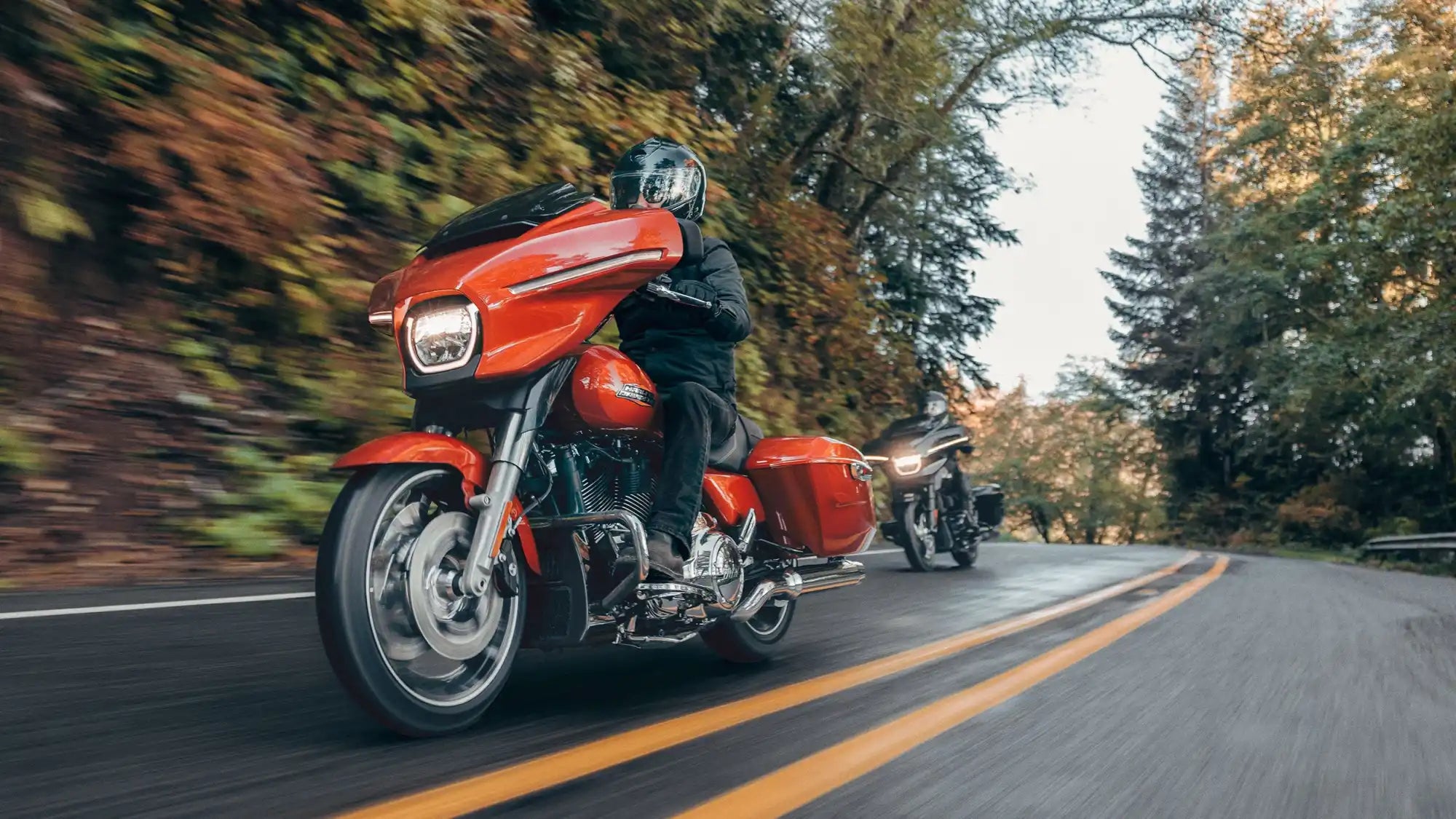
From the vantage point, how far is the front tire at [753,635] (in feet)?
14.7

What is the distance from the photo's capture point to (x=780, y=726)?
346cm

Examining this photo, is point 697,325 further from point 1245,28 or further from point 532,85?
point 1245,28

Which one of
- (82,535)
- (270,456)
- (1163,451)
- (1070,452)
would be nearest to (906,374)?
(270,456)

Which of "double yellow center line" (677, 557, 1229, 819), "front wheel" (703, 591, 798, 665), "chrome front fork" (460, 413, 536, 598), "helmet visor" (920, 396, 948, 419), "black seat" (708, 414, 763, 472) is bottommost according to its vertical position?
"double yellow center line" (677, 557, 1229, 819)

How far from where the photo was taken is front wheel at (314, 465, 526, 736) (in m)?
2.79

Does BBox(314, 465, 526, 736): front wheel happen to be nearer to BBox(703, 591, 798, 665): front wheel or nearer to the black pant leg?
the black pant leg

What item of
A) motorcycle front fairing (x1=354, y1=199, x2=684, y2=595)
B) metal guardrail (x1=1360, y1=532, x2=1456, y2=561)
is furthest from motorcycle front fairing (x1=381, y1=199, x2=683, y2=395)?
metal guardrail (x1=1360, y1=532, x2=1456, y2=561)

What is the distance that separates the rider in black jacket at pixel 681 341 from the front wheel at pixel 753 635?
0.71m

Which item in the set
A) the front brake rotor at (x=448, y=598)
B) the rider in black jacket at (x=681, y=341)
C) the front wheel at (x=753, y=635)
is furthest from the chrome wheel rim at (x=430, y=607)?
the front wheel at (x=753, y=635)

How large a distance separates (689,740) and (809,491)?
1575mm

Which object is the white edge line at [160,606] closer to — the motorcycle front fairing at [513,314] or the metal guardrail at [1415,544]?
the motorcycle front fairing at [513,314]

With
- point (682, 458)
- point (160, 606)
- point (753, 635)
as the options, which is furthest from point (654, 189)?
point (160, 606)

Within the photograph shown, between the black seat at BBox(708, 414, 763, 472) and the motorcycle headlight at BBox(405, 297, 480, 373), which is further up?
the motorcycle headlight at BBox(405, 297, 480, 373)

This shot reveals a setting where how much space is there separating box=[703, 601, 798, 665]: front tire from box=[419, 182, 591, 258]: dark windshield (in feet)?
5.58
